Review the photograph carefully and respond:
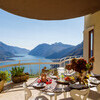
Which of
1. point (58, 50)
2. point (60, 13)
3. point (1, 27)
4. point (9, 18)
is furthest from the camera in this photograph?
point (58, 50)

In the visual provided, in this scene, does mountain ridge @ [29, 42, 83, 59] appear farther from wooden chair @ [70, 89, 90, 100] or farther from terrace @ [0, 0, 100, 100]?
wooden chair @ [70, 89, 90, 100]

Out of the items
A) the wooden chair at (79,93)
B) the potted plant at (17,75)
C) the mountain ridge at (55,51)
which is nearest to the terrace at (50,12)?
the potted plant at (17,75)

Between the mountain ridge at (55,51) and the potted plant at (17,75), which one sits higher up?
the mountain ridge at (55,51)

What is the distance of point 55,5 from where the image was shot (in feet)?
11.8

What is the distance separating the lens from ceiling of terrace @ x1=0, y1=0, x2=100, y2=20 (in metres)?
3.32

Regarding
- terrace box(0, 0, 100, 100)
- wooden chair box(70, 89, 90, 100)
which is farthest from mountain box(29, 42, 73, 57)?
wooden chair box(70, 89, 90, 100)

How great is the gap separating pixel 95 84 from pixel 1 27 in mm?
15294

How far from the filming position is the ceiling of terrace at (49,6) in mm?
3320

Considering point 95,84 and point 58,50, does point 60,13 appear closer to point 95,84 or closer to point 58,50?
point 95,84

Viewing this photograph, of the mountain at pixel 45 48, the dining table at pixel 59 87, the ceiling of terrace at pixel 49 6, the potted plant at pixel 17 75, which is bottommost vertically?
the potted plant at pixel 17 75

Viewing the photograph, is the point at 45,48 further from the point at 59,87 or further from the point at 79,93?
the point at 79,93

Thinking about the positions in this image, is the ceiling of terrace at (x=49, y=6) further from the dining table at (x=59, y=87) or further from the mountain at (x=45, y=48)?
the mountain at (x=45, y=48)

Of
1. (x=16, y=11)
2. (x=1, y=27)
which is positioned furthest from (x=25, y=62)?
(x=1, y=27)

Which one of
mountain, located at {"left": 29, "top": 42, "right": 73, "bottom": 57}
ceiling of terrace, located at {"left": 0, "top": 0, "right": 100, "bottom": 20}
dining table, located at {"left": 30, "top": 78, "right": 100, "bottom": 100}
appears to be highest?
ceiling of terrace, located at {"left": 0, "top": 0, "right": 100, "bottom": 20}
